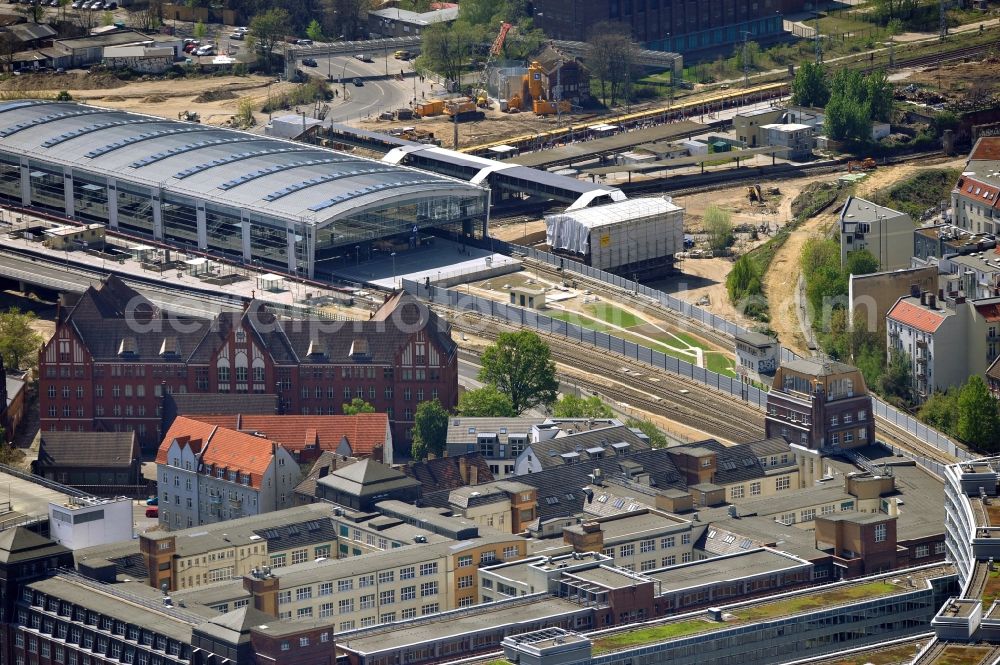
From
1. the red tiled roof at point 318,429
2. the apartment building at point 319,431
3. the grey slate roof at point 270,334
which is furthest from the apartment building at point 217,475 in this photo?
the grey slate roof at point 270,334

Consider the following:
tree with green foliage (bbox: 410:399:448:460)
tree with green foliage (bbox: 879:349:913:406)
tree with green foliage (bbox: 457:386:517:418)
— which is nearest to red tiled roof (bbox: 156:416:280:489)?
tree with green foliage (bbox: 410:399:448:460)

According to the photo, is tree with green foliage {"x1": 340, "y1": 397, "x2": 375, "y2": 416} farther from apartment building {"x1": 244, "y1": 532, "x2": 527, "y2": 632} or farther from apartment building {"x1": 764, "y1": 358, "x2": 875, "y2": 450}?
apartment building {"x1": 244, "y1": 532, "x2": 527, "y2": 632}

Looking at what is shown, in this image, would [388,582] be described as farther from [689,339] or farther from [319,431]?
[689,339]

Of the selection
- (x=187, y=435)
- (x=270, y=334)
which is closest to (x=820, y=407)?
(x=270, y=334)

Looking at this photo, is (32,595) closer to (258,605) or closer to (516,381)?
(258,605)

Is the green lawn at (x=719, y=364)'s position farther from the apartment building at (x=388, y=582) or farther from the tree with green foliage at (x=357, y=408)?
the apartment building at (x=388, y=582)

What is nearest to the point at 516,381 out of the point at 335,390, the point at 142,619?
the point at 335,390
